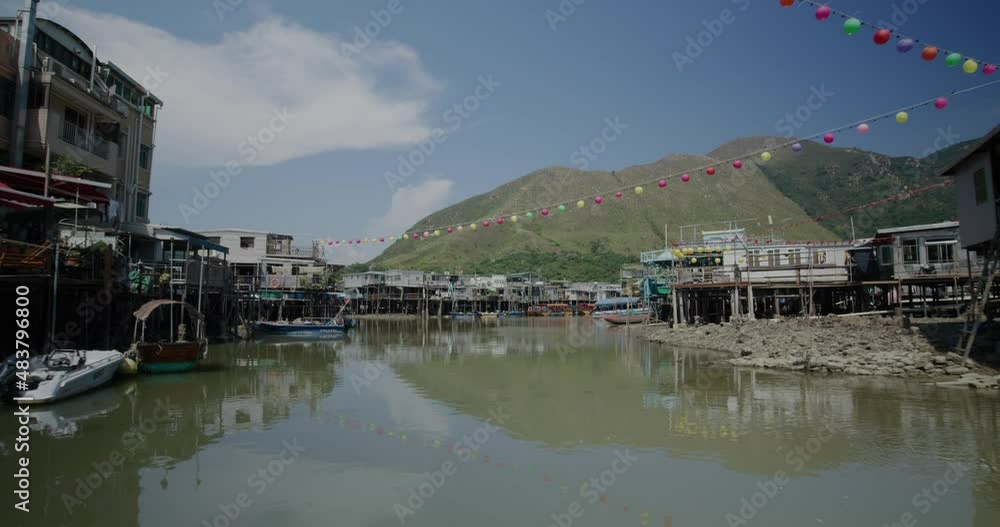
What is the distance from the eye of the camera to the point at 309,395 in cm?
1515

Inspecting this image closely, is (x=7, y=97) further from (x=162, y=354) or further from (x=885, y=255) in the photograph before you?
(x=885, y=255)

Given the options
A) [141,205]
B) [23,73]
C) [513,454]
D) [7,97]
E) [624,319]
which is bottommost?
[513,454]

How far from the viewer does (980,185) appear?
596 inches

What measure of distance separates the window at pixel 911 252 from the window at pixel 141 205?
34586mm

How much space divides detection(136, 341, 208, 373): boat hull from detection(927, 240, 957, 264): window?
96.4 feet

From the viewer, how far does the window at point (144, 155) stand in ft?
83.1

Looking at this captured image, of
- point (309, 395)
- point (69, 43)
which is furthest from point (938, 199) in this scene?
point (69, 43)

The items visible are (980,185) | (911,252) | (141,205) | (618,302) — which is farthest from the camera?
(618,302)

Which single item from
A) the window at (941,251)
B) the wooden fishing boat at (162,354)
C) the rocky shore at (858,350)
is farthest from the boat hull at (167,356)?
the window at (941,251)

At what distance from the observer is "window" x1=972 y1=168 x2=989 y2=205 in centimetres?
1491

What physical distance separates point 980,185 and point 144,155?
31442 mm

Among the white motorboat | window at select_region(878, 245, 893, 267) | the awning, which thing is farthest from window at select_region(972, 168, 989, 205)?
the awning

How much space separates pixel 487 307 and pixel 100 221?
6456 centimetres

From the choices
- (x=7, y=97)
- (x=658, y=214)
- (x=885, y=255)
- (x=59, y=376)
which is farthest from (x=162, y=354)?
(x=658, y=214)
